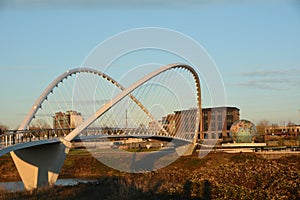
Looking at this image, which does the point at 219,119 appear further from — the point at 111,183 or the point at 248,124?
the point at 111,183

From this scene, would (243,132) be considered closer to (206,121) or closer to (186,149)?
(186,149)

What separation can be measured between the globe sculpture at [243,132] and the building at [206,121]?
211 inches

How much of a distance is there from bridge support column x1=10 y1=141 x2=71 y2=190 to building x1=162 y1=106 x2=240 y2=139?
26.8 m

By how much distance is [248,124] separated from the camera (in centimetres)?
6397

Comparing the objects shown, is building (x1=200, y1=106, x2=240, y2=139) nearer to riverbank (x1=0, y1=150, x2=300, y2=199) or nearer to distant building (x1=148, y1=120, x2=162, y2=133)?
distant building (x1=148, y1=120, x2=162, y2=133)

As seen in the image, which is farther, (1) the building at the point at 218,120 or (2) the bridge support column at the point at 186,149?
(1) the building at the point at 218,120

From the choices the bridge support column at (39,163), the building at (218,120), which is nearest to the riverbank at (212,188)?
the bridge support column at (39,163)

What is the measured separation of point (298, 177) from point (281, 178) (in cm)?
92

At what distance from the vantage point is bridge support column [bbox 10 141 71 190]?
30562 millimetres

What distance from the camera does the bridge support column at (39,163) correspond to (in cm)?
3056

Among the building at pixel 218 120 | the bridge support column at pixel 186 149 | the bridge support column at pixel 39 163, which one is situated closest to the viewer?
the bridge support column at pixel 39 163

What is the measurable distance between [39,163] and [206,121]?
7459 cm

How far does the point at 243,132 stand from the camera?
6306 centimetres

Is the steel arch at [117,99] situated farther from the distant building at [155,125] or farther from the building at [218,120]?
the building at [218,120]
